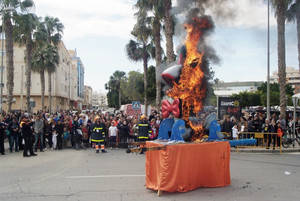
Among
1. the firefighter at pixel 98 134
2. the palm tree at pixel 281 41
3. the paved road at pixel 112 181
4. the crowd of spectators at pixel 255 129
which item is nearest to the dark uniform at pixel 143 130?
the firefighter at pixel 98 134

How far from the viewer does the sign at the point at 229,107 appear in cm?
2122

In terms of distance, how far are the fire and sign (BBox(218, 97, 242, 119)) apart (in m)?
14.1

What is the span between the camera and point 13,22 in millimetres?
22094

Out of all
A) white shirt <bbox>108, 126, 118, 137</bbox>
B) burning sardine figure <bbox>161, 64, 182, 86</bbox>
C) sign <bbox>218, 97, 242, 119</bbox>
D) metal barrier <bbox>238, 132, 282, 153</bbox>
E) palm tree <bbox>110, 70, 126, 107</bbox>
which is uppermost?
palm tree <bbox>110, 70, 126, 107</bbox>

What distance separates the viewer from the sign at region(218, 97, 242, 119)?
21.2 m

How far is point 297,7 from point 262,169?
13.4 metres

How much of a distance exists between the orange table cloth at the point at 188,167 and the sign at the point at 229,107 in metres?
14.5

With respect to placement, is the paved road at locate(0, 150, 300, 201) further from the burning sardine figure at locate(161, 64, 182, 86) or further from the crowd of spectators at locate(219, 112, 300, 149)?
the crowd of spectators at locate(219, 112, 300, 149)

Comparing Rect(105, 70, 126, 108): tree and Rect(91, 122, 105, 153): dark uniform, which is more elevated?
Rect(105, 70, 126, 108): tree

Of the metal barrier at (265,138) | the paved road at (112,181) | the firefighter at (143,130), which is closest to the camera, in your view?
the paved road at (112,181)

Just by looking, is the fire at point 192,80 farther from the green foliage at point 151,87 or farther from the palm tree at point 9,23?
the green foliage at point 151,87

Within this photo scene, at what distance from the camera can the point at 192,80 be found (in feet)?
24.8

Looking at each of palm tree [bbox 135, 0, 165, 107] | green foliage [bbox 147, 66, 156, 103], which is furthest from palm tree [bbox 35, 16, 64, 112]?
palm tree [bbox 135, 0, 165, 107]

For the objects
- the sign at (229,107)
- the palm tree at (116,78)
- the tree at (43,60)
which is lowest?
the sign at (229,107)
